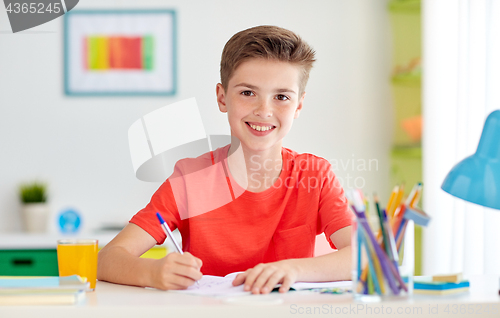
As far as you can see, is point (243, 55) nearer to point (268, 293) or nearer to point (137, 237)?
point (137, 237)

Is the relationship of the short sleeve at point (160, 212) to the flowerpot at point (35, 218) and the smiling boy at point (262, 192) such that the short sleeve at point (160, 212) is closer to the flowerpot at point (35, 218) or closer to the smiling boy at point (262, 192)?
the smiling boy at point (262, 192)

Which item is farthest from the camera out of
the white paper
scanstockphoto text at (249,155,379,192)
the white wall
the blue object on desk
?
the white wall

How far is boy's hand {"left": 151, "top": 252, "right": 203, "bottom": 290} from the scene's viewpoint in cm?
79

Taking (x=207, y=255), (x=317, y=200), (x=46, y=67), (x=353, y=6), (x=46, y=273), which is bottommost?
(x=46, y=273)

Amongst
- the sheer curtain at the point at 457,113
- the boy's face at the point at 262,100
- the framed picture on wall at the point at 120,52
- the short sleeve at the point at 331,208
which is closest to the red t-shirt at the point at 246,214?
the short sleeve at the point at 331,208

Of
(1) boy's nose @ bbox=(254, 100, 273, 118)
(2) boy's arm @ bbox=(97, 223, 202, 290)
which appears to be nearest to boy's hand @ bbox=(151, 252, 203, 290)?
(2) boy's arm @ bbox=(97, 223, 202, 290)

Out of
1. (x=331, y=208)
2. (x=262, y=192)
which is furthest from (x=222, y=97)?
(x=331, y=208)

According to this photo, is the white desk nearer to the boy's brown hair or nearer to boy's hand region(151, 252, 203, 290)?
→ boy's hand region(151, 252, 203, 290)

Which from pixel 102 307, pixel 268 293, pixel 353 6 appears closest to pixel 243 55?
pixel 268 293

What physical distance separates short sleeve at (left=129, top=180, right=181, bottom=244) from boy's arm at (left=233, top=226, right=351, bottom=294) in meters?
0.35

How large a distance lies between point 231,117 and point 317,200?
282 millimetres

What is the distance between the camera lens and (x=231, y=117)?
48.4 inches

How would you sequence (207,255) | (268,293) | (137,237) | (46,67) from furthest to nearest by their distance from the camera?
(46,67)
(207,255)
(137,237)
(268,293)

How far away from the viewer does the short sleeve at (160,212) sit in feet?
3.61
